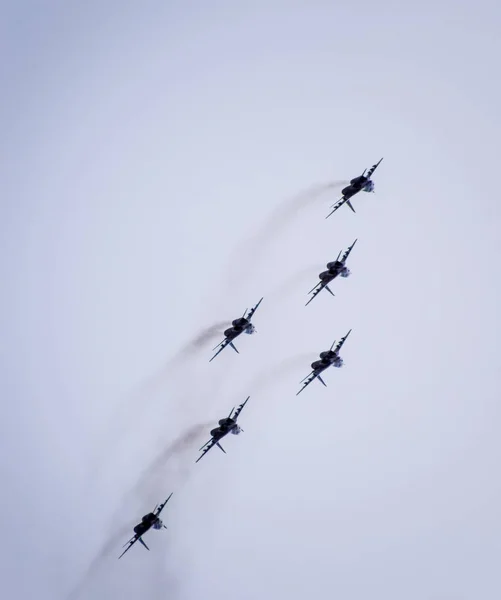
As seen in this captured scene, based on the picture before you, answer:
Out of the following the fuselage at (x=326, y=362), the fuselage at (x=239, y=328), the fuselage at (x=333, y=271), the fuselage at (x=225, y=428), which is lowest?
the fuselage at (x=326, y=362)

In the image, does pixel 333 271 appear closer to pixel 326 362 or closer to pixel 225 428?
pixel 326 362

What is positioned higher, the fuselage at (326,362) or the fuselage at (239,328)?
the fuselage at (239,328)

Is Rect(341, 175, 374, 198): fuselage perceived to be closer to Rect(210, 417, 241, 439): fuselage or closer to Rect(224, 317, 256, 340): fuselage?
Rect(224, 317, 256, 340): fuselage

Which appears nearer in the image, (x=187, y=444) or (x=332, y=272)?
(x=332, y=272)

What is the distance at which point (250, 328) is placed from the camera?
11731cm

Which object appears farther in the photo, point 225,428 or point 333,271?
point 225,428

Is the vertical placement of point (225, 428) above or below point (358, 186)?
below

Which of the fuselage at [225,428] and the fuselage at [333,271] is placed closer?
the fuselage at [333,271]

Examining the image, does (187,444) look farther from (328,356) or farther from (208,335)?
(328,356)

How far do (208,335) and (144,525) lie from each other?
24.8 m

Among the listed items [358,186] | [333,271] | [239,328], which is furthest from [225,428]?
[358,186]

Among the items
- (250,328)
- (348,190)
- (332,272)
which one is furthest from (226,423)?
(348,190)

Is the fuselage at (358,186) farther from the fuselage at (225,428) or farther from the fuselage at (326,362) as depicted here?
the fuselage at (225,428)

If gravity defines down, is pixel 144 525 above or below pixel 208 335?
below
